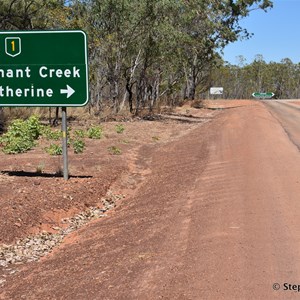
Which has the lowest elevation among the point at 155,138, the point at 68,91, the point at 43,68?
the point at 155,138

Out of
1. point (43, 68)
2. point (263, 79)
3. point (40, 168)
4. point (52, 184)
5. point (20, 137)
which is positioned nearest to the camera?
point (43, 68)

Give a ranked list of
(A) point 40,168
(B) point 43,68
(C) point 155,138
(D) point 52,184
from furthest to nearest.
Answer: (C) point 155,138, (A) point 40,168, (D) point 52,184, (B) point 43,68

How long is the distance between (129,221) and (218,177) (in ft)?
9.03

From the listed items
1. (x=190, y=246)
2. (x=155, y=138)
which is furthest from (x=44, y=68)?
(x=155, y=138)

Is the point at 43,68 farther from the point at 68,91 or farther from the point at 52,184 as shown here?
the point at 52,184

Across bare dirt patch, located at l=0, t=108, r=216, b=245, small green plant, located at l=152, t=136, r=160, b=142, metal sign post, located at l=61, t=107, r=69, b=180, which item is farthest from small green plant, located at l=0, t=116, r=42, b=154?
small green plant, located at l=152, t=136, r=160, b=142

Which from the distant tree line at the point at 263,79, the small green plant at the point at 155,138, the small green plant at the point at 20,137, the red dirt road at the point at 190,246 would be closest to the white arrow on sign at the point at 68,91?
the red dirt road at the point at 190,246

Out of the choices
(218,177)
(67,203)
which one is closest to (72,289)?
(67,203)

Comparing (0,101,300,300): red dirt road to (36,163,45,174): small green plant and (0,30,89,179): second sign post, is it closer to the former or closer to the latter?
(36,163,45,174): small green plant

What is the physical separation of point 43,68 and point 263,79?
99.7 meters

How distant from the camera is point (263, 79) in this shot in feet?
337

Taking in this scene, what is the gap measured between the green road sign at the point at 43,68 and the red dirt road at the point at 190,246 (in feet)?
8.07

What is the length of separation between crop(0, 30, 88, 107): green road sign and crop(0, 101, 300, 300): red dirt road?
8.07 ft

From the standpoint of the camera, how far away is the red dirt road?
13.5 feet
